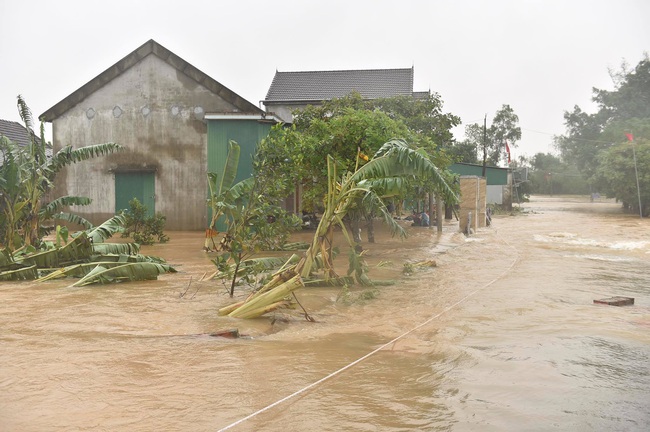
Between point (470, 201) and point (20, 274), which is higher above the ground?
point (470, 201)

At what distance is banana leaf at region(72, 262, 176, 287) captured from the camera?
34.0 ft

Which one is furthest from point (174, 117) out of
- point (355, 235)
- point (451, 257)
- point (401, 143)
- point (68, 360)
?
point (68, 360)

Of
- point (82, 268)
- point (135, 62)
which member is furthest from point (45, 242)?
point (135, 62)

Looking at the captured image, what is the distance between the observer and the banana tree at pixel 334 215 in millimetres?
7867

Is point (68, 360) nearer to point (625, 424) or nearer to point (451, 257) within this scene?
point (625, 424)

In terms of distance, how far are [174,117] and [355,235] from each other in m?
8.68

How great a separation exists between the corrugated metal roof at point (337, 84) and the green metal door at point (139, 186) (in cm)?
1174

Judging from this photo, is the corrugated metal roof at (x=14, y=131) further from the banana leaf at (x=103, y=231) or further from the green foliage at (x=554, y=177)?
the green foliage at (x=554, y=177)

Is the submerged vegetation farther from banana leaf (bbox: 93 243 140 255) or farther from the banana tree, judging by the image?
the banana tree

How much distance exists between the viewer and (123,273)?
1075 centimetres

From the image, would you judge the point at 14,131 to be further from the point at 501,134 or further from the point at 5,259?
the point at 501,134

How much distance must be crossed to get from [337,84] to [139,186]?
46.1ft

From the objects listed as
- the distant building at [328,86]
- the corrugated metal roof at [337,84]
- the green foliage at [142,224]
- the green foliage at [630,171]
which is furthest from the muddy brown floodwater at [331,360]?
the green foliage at [630,171]

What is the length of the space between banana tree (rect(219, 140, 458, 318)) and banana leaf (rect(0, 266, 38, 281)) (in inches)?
185
